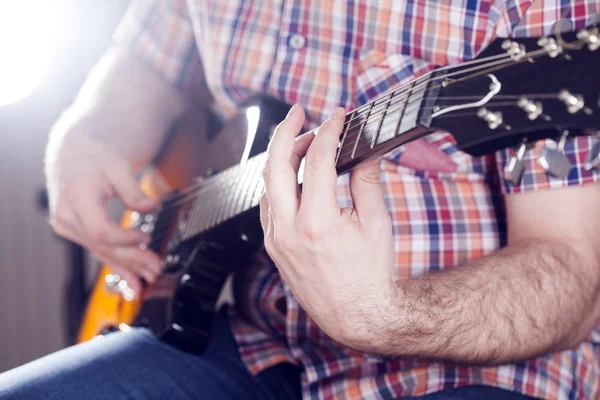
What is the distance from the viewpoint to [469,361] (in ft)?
2.40

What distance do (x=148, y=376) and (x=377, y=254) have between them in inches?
16.8

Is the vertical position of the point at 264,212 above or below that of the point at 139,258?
above

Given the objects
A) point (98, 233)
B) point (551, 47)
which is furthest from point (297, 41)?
point (98, 233)

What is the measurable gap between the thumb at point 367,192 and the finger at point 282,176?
0.21ft

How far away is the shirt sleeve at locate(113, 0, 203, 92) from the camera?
1249mm

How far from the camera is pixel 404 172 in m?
0.87

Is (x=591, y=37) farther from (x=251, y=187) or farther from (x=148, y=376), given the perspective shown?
(x=148, y=376)

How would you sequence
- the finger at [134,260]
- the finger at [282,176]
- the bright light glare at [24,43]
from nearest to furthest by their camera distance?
the finger at [282,176] → the finger at [134,260] → the bright light glare at [24,43]

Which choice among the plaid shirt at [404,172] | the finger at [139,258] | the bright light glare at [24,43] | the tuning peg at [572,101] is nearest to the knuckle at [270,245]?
the plaid shirt at [404,172]

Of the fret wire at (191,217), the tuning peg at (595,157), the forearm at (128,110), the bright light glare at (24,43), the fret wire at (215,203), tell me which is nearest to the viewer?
the tuning peg at (595,157)

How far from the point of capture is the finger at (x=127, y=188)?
121 cm

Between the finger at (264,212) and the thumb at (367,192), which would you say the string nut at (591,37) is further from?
the finger at (264,212)

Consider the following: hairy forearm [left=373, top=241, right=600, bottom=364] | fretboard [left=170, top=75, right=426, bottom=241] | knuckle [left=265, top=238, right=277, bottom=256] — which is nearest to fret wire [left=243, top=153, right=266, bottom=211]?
fretboard [left=170, top=75, right=426, bottom=241]

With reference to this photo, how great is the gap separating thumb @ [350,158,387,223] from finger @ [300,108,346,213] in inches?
1.4
